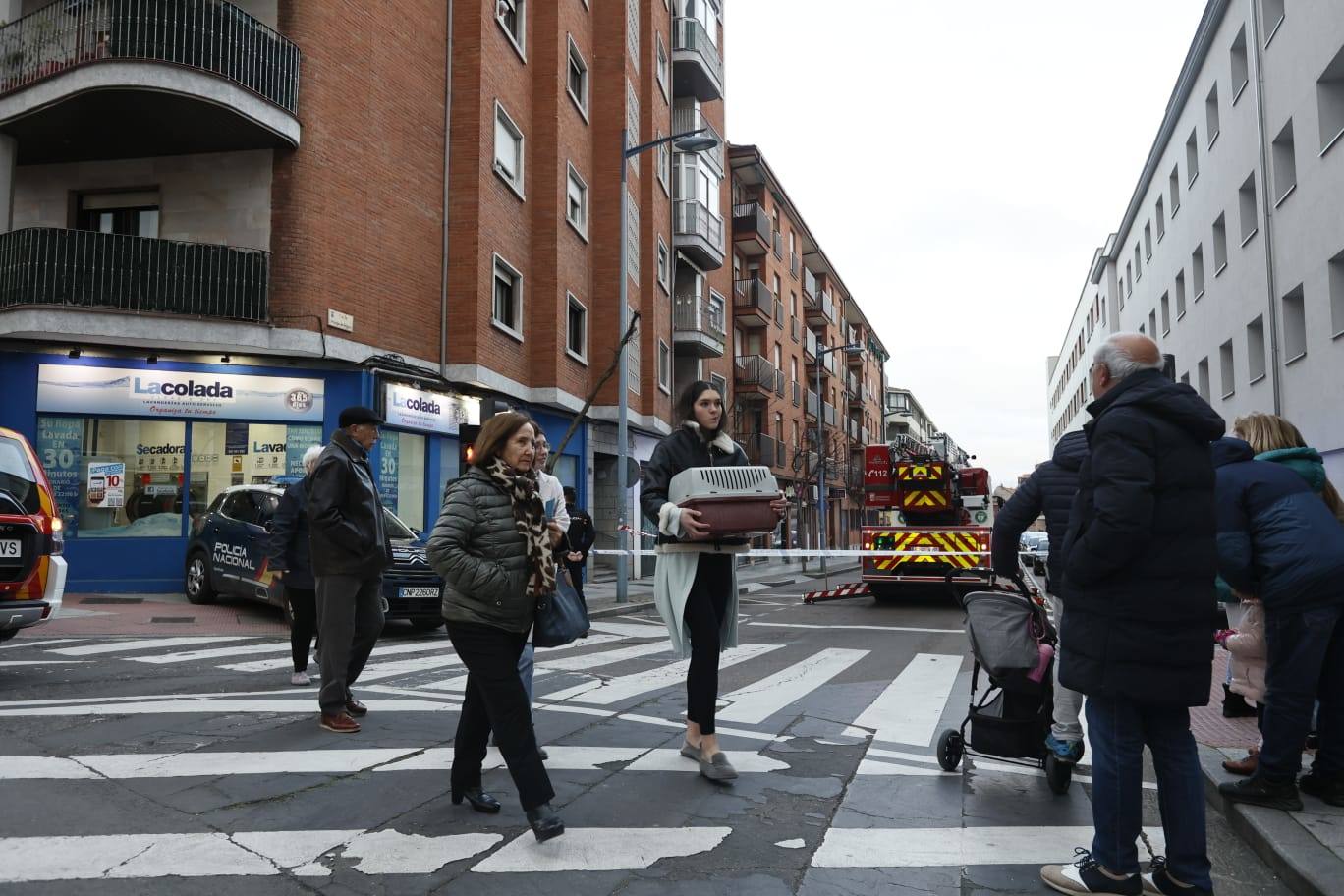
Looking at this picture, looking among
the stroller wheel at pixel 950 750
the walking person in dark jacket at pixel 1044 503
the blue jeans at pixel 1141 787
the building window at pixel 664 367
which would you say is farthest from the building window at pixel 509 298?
the blue jeans at pixel 1141 787

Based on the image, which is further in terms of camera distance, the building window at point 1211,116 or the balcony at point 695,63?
the balcony at point 695,63

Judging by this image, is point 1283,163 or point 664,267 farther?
point 664,267

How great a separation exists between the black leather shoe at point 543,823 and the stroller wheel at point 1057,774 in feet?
7.53

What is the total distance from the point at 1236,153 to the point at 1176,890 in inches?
849

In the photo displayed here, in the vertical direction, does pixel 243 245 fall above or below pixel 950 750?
above

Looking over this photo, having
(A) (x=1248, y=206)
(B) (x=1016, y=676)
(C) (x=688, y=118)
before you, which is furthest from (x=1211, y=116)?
(B) (x=1016, y=676)

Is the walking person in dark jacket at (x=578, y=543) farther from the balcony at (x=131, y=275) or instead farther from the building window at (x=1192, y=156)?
the building window at (x=1192, y=156)

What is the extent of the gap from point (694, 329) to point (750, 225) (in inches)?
387

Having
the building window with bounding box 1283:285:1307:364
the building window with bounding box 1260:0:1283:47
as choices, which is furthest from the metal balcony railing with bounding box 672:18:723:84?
the building window with bounding box 1283:285:1307:364

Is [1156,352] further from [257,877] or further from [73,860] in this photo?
[73,860]

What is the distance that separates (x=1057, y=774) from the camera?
14.3 ft

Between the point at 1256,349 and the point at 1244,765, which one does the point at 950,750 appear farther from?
the point at 1256,349

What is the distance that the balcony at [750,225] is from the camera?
37188 millimetres

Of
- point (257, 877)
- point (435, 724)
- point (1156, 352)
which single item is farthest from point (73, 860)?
point (1156, 352)
